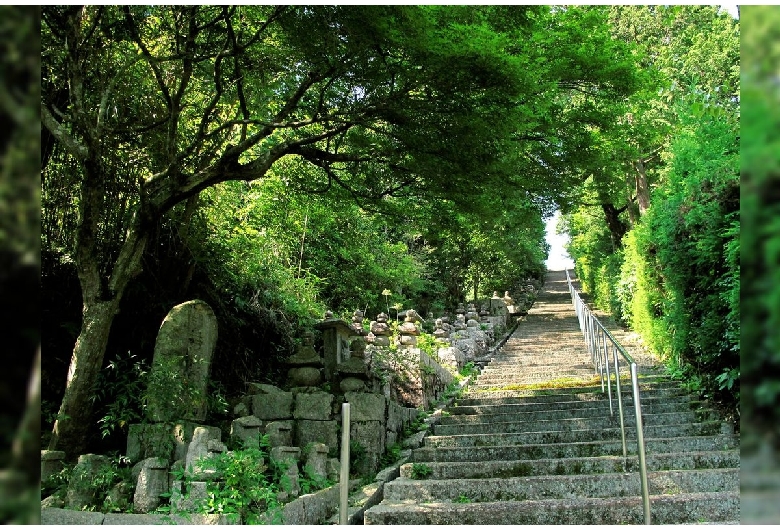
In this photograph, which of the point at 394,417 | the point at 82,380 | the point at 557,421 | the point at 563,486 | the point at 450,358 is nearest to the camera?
the point at 563,486

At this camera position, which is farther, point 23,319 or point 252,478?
point 252,478

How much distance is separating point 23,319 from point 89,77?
5.66 metres

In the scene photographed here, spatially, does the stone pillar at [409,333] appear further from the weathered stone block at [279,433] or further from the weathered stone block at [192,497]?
the weathered stone block at [192,497]

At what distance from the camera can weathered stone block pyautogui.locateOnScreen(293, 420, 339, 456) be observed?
19.2ft

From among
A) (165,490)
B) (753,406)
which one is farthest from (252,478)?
(753,406)

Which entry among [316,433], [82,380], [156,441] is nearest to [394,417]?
[316,433]

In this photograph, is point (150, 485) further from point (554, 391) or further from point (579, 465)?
point (554, 391)

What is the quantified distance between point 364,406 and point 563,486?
2134 mm

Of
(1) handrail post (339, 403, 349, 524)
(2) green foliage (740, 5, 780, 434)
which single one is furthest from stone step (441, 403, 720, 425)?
(2) green foliage (740, 5, 780, 434)

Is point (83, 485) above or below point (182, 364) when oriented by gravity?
below

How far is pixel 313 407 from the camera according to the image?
592 cm

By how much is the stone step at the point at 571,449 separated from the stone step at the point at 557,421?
0.48m

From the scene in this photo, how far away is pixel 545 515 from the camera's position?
14.2 feet

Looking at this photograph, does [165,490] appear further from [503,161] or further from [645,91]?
[645,91]
